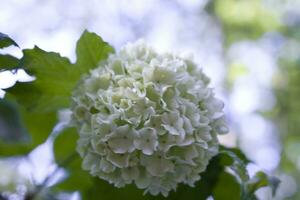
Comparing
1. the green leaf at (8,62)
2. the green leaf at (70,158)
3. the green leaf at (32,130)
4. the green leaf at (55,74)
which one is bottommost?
the green leaf at (70,158)

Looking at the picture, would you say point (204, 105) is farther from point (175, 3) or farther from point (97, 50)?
point (175, 3)

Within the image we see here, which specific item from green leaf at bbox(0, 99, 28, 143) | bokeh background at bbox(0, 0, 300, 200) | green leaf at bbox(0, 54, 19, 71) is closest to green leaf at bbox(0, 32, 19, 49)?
green leaf at bbox(0, 54, 19, 71)

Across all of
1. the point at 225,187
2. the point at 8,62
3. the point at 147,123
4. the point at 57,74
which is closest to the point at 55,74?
the point at 57,74

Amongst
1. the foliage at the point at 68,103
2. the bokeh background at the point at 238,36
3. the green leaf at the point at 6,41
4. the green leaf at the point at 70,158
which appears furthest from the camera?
the bokeh background at the point at 238,36

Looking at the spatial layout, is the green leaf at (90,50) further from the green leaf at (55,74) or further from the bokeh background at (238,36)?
the bokeh background at (238,36)

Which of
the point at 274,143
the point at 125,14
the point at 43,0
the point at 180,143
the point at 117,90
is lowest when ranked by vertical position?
the point at 274,143

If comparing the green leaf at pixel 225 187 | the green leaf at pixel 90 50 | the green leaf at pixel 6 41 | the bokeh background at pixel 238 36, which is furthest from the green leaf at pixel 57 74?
the bokeh background at pixel 238 36

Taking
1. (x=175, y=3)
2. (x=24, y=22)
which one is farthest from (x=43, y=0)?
(x=175, y=3)
